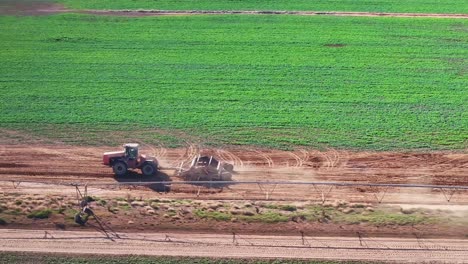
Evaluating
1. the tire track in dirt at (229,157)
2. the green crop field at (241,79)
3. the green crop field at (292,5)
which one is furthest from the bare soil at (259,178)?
the green crop field at (292,5)

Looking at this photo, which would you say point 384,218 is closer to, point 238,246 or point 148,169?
point 238,246

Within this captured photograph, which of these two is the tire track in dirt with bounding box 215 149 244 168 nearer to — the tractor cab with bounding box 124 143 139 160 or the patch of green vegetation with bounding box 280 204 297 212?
the patch of green vegetation with bounding box 280 204 297 212

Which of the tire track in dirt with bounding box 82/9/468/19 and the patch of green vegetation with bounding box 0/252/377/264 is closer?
the patch of green vegetation with bounding box 0/252/377/264

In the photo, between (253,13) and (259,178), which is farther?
(253,13)

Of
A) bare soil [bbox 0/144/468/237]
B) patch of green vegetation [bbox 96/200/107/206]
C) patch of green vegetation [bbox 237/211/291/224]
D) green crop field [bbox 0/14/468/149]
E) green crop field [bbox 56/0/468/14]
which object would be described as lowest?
patch of green vegetation [bbox 237/211/291/224]

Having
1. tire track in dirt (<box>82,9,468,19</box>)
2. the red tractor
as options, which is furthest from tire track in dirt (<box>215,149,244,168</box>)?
tire track in dirt (<box>82,9,468,19</box>)

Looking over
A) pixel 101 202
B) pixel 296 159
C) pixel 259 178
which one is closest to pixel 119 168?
pixel 101 202

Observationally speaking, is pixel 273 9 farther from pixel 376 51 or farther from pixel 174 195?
pixel 174 195
